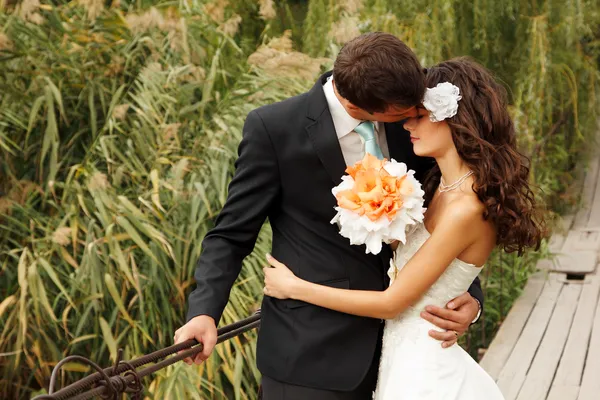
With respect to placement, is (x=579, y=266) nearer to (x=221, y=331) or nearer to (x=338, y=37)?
(x=338, y=37)

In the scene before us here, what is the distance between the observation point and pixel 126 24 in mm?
4047

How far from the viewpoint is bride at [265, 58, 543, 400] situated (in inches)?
73.8

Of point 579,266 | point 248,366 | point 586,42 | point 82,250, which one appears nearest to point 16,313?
point 82,250

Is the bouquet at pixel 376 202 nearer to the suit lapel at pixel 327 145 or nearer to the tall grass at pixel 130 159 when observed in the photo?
the suit lapel at pixel 327 145

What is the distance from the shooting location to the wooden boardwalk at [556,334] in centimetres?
359

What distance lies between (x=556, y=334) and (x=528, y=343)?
0.75ft

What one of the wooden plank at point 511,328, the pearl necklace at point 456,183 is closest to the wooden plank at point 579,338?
the wooden plank at point 511,328

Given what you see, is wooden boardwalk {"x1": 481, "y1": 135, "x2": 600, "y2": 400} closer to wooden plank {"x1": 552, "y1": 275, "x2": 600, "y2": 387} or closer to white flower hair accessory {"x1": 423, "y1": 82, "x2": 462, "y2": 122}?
wooden plank {"x1": 552, "y1": 275, "x2": 600, "y2": 387}

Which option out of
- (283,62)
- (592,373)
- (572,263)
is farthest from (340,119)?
(572,263)

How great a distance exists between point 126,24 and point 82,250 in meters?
1.16

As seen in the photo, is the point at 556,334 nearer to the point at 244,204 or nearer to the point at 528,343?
the point at 528,343

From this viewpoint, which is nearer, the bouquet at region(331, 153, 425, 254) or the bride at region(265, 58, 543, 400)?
the bouquet at region(331, 153, 425, 254)

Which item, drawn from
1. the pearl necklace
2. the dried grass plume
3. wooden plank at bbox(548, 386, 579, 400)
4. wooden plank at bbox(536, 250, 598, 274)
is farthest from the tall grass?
the pearl necklace

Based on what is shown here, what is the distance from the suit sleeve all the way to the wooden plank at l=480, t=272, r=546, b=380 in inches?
83.1
